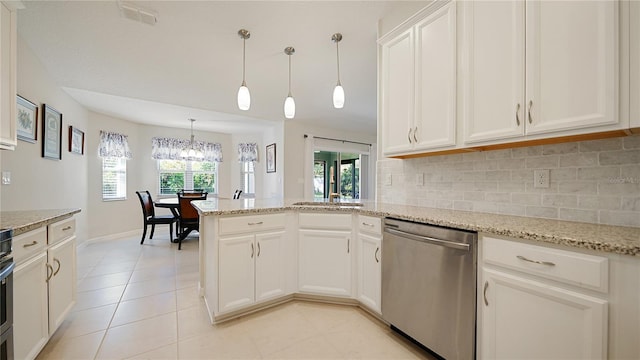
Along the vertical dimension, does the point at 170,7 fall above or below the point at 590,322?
above

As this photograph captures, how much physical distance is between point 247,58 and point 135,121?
13.2 feet

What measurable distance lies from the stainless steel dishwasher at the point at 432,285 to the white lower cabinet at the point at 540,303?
67 millimetres

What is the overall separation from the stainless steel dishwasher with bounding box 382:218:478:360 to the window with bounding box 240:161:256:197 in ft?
17.5

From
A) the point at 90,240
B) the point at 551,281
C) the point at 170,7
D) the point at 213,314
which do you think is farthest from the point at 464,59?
the point at 90,240

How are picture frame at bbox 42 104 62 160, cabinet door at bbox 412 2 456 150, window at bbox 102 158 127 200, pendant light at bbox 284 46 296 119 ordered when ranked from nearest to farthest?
1. cabinet door at bbox 412 2 456 150
2. pendant light at bbox 284 46 296 119
3. picture frame at bbox 42 104 62 160
4. window at bbox 102 158 127 200

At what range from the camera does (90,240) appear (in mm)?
4473

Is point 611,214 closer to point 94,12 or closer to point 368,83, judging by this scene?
point 368,83

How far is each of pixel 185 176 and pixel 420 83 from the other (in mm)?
5864

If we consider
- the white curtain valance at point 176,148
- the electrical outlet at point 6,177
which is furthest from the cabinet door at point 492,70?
the white curtain valance at point 176,148

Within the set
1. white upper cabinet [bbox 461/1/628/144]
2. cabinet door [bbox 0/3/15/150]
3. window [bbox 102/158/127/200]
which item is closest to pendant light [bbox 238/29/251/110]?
cabinet door [bbox 0/3/15/150]

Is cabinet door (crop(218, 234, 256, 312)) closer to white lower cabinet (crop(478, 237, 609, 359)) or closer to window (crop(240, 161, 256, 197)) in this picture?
white lower cabinet (crop(478, 237, 609, 359))

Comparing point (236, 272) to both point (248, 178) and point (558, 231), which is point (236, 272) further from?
point (248, 178)

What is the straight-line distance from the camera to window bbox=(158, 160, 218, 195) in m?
5.95

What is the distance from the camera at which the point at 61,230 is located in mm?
1702
